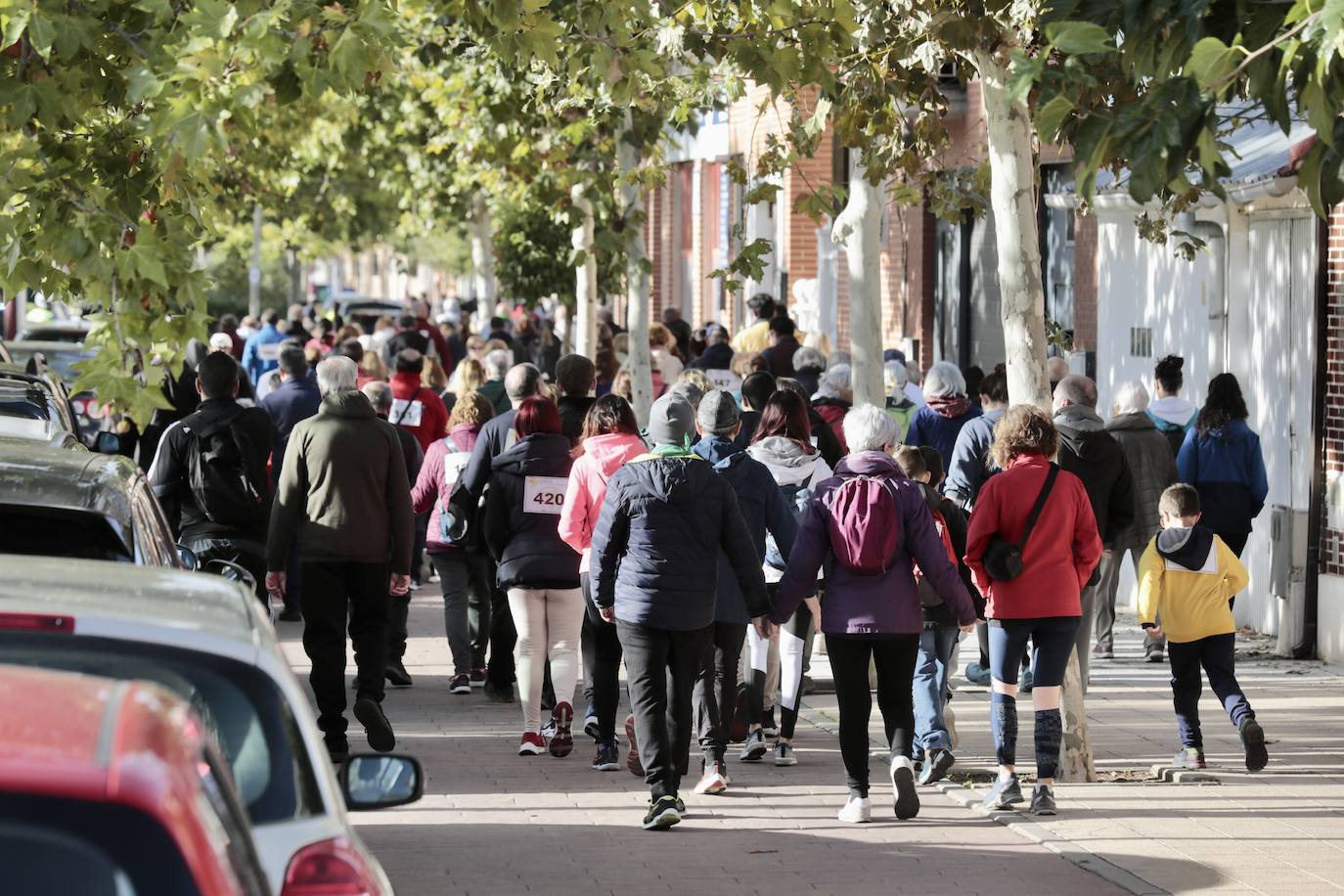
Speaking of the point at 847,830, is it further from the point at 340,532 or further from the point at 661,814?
the point at 340,532

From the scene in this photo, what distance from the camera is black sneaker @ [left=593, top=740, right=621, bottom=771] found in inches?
417

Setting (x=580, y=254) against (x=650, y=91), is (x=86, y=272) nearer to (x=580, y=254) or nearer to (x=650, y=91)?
(x=650, y=91)

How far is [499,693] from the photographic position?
12914 millimetres

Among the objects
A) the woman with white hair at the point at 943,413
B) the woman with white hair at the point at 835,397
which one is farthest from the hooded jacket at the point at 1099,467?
the woman with white hair at the point at 835,397

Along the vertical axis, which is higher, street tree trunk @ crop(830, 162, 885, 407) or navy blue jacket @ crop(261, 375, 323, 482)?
street tree trunk @ crop(830, 162, 885, 407)

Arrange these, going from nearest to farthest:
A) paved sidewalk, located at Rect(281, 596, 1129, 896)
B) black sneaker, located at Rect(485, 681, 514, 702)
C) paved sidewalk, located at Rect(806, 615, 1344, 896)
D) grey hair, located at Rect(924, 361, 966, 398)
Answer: paved sidewalk, located at Rect(281, 596, 1129, 896)
paved sidewalk, located at Rect(806, 615, 1344, 896)
black sneaker, located at Rect(485, 681, 514, 702)
grey hair, located at Rect(924, 361, 966, 398)

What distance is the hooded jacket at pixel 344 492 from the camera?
1062 centimetres

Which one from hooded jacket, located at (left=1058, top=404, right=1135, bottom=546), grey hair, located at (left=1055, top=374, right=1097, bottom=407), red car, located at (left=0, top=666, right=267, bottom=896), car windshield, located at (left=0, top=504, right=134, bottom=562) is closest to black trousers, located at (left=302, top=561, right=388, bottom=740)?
hooded jacket, located at (left=1058, top=404, right=1135, bottom=546)

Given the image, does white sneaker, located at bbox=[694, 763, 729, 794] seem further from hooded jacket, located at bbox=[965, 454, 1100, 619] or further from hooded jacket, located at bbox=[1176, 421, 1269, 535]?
hooded jacket, located at bbox=[1176, 421, 1269, 535]

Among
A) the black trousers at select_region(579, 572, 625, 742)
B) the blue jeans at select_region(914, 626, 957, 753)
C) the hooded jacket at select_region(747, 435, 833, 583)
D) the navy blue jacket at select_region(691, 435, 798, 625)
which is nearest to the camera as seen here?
the navy blue jacket at select_region(691, 435, 798, 625)

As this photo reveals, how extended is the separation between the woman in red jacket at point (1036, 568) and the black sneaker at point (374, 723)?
9.92 feet

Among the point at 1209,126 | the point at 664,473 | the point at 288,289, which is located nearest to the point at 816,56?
the point at 664,473

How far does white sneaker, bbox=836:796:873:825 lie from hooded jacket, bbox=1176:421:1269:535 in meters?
5.11

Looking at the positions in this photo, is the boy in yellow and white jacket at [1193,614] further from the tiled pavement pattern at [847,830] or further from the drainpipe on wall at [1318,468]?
the drainpipe on wall at [1318,468]
